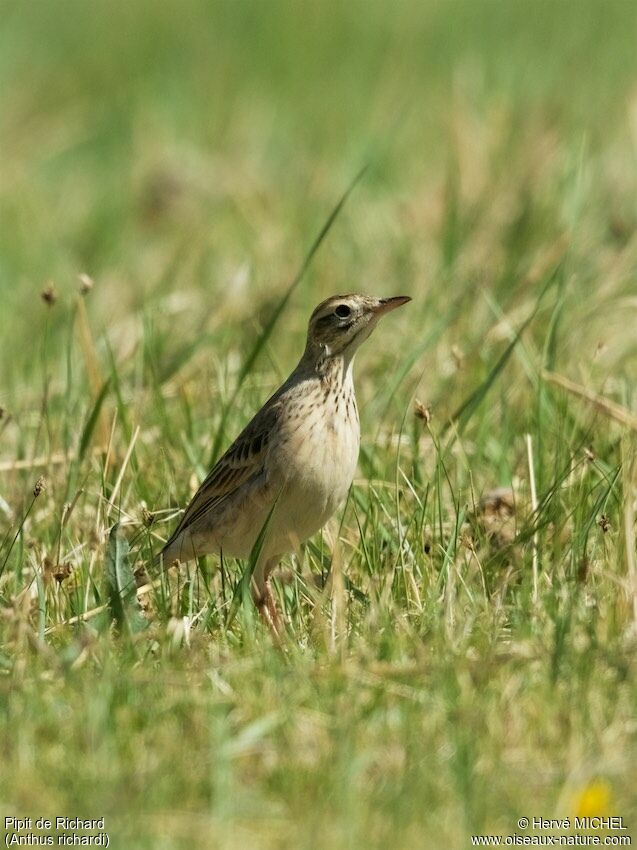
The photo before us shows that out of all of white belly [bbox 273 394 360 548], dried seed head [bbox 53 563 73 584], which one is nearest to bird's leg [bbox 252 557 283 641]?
white belly [bbox 273 394 360 548]

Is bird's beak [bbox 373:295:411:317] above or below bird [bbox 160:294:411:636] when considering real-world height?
above

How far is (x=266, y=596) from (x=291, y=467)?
1.45 ft

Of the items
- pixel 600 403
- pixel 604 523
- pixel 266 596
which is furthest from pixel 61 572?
pixel 600 403

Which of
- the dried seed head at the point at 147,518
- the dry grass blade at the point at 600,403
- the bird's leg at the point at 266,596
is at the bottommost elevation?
the bird's leg at the point at 266,596

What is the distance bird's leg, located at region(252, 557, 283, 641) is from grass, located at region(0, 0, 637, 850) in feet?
0.30

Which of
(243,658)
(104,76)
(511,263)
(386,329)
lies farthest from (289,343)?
(104,76)

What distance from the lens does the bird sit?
5.13 metres

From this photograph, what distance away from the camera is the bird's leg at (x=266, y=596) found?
4.86 m

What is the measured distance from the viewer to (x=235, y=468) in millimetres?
5414

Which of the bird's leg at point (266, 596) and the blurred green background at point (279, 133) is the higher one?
the blurred green background at point (279, 133)

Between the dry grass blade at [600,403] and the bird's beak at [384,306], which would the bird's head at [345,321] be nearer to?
the bird's beak at [384,306]

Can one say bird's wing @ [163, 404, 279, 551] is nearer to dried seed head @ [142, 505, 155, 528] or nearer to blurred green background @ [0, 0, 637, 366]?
dried seed head @ [142, 505, 155, 528]

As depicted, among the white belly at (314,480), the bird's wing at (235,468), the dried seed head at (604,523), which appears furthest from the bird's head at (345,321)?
the dried seed head at (604,523)

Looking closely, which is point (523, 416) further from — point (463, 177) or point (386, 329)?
point (463, 177)
